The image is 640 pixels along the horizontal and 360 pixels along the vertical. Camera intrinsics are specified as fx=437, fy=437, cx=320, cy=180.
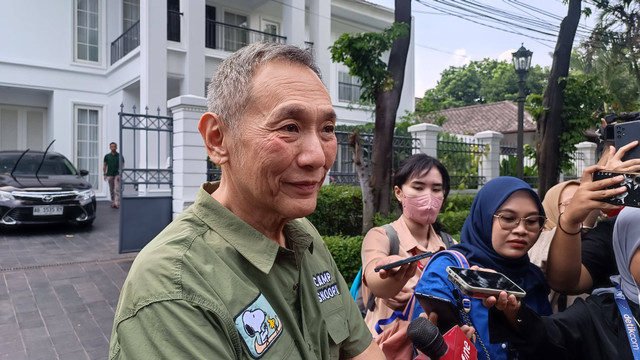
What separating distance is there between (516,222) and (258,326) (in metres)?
1.38

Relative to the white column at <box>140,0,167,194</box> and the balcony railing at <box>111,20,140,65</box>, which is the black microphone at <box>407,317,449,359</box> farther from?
the balcony railing at <box>111,20,140,65</box>

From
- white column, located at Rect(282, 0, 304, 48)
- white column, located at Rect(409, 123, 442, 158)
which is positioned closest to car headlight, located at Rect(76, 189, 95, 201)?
white column, located at Rect(282, 0, 304, 48)

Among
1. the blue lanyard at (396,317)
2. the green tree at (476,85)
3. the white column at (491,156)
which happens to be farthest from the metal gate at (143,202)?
the green tree at (476,85)

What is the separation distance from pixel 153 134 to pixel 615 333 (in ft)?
31.1

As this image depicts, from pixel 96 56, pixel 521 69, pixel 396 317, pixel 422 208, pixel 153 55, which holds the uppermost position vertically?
pixel 96 56

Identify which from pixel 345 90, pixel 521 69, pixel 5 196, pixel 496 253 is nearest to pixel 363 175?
pixel 496 253

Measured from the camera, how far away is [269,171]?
1.05m

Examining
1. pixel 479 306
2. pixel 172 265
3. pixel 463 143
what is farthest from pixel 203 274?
pixel 463 143

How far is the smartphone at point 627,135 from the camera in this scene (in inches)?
65.6

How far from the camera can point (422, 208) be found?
2.49 metres

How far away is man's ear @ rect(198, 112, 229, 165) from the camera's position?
111 cm

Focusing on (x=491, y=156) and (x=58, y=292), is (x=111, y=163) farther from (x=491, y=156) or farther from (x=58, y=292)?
(x=491, y=156)

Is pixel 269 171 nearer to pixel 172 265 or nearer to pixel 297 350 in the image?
pixel 172 265

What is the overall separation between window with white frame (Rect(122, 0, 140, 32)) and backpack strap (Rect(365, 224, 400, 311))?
13538mm
